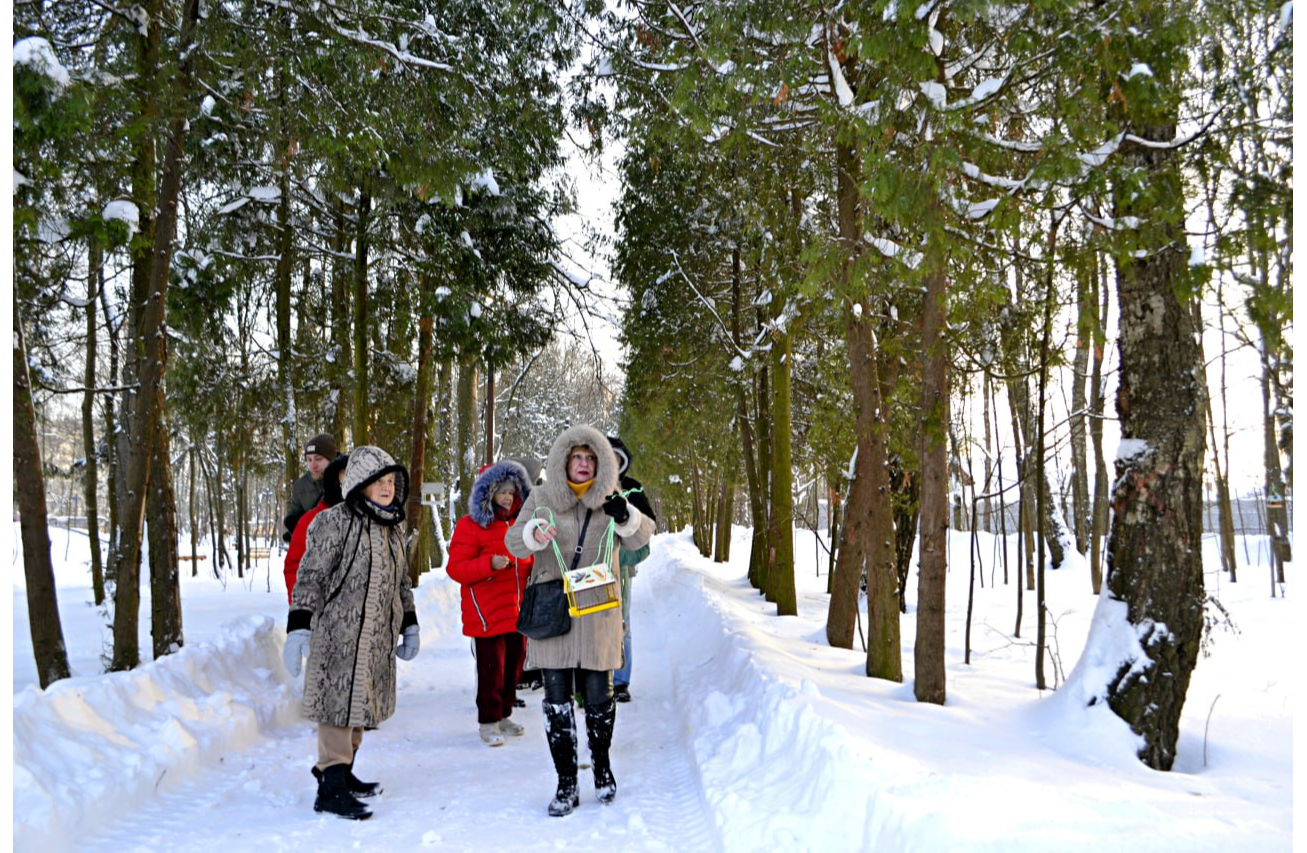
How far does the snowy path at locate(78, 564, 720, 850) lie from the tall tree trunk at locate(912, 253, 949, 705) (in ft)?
6.07

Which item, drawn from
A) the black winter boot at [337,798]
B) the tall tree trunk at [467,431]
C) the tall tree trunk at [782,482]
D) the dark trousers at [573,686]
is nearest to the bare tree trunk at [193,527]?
the tall tree trunk at [467,431]

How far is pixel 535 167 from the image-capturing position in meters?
11.8

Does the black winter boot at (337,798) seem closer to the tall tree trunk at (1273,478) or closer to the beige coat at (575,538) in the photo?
the beige coat at (575,538)

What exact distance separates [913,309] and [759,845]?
7852 mm

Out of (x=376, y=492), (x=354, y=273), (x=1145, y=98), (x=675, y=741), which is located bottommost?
(x=675, y=741)

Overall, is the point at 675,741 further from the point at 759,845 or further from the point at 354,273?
the point at 354,273

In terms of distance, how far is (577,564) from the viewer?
4.63 m

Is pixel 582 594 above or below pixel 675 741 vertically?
above

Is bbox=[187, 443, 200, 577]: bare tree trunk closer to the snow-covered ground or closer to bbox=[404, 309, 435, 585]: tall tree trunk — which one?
A: bbox=[404, 309, 435, 585]: tall tree trunk

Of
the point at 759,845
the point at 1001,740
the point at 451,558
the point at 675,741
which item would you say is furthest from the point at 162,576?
the point at 1001,740

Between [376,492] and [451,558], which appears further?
[451,558]

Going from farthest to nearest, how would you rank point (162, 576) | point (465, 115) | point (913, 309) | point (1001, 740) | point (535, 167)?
1. point (535, 167)
2. point (913, 309)
3. point (162, 576)
4. point (465, 115)
5. point (1001, 740)

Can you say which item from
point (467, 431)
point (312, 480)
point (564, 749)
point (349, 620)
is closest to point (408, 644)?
point (349, 620)

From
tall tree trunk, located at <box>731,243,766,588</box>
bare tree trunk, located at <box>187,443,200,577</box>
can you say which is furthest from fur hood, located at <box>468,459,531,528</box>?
bare tree trunk, located at <box>187,443,200,577</box>
